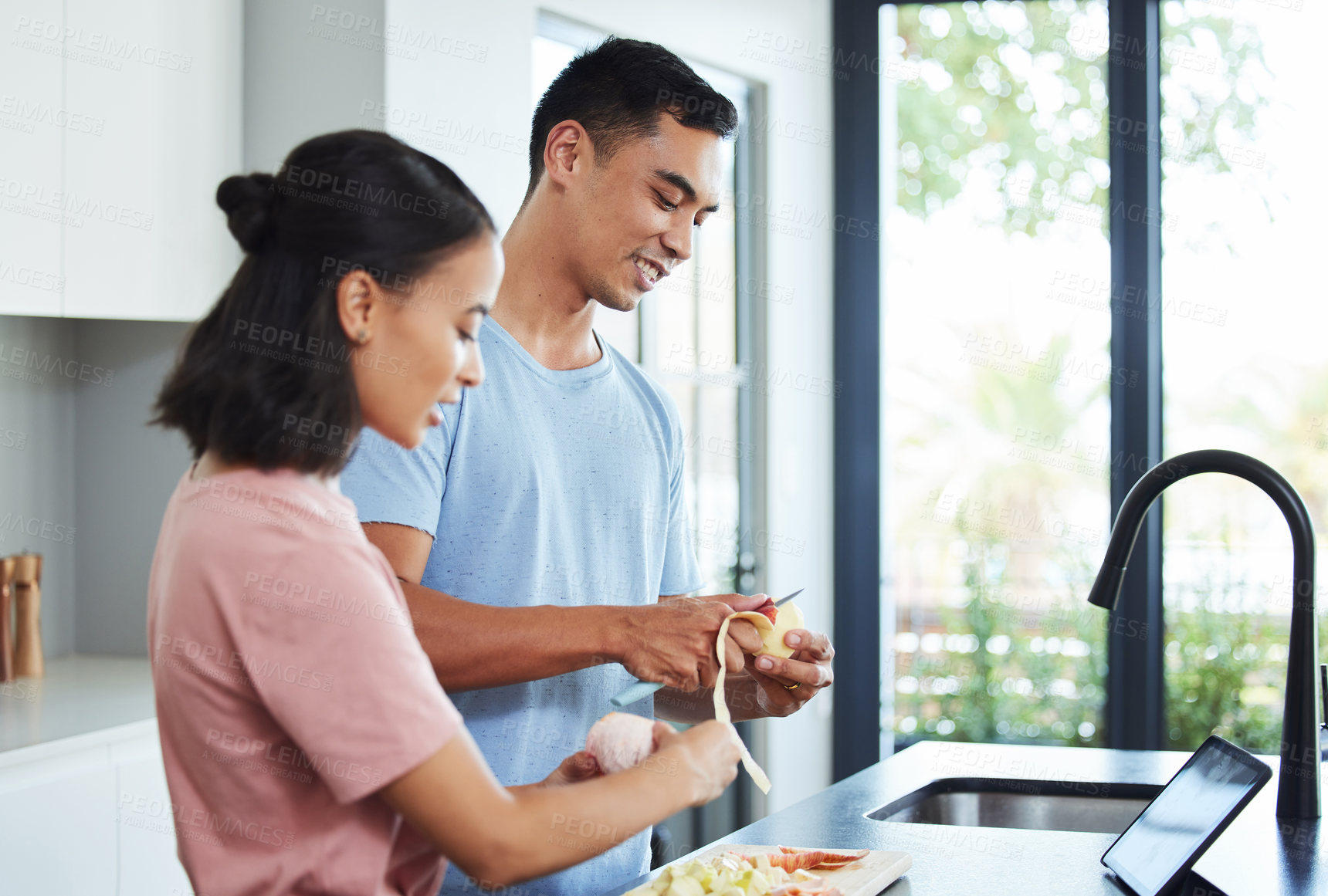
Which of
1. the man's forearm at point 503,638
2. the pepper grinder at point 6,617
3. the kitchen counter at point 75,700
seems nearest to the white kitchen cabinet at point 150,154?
the pepper grinder at point 6,617

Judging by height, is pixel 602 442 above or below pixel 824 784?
above

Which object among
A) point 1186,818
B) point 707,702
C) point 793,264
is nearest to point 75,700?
point 707,702

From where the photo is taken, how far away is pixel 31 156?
2.10m

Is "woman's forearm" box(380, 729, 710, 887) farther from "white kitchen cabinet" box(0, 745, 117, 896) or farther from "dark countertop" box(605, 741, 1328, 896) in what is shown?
"white kitchen cabinet" box(0, 745, 117, 896)

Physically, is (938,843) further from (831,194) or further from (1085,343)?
(831,194)

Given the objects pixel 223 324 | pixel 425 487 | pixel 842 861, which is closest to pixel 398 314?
pixel 223 324

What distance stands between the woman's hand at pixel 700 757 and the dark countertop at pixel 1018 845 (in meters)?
0.26

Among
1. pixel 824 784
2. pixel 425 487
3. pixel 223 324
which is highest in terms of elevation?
pixel 223 324

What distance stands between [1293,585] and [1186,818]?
39cm

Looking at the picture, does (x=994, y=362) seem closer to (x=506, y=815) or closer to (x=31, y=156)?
(x=31, y=156)

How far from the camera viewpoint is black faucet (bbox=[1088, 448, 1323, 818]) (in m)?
1.47

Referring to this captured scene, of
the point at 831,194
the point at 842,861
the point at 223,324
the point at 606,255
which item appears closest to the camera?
the point at 223,324

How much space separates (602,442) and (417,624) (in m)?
0.37

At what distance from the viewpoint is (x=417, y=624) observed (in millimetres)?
1291
